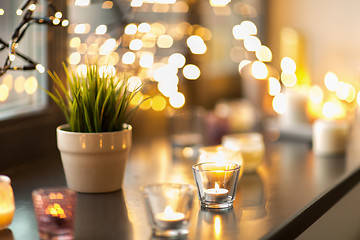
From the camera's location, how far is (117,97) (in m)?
1.28

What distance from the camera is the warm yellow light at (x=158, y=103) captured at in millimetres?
2166

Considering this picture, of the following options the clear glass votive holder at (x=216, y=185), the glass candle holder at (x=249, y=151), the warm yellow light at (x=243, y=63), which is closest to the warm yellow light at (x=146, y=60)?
the glass candle holder at (x=249, y=151)

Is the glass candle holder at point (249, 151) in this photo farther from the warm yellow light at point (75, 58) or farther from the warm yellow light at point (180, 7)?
the warm yellow light at point (180, 7)

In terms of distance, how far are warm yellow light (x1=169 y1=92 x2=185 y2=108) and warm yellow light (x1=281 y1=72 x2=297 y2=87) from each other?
0.80m

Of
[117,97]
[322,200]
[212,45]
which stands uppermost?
[212,45]

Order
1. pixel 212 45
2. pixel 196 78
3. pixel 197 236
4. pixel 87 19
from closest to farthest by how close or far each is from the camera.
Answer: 1. pixel 197 236
2. pixel 87 19
3. pixel 196 78
4. pixel 212 45

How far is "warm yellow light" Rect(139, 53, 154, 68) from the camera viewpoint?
2.04m

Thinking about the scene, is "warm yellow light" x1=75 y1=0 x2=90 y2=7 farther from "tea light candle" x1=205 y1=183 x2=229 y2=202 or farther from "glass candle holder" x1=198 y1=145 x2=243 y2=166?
"tea light candle" x1=205 y1=183 x2=229 y2=202

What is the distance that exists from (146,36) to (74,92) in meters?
0.88

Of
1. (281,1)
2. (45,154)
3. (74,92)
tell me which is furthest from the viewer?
(281,1)

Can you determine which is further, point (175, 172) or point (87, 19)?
point (87, 19)

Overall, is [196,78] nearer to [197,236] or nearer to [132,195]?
[132,195]

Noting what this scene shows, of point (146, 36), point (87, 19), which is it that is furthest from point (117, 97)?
point (146, 36)

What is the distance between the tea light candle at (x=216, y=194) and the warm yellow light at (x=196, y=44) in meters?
1.31
